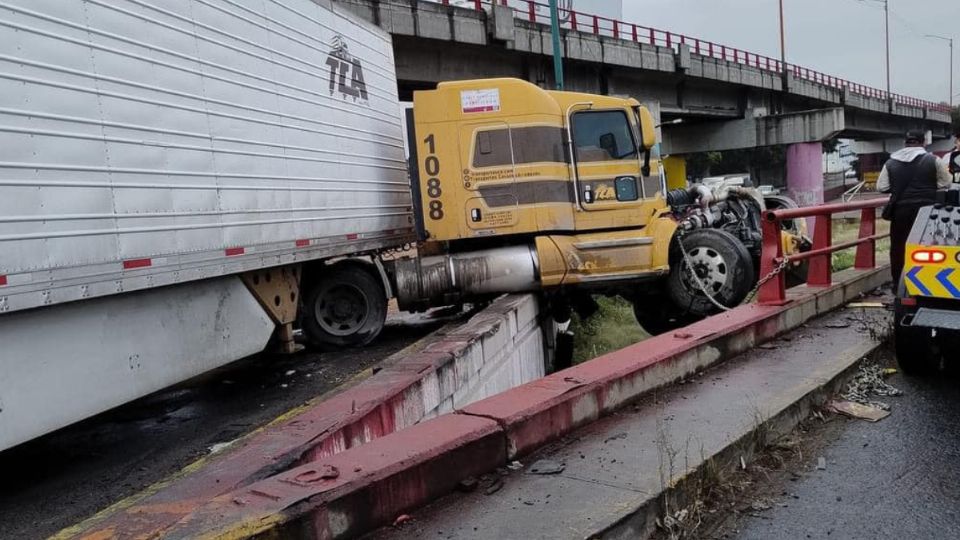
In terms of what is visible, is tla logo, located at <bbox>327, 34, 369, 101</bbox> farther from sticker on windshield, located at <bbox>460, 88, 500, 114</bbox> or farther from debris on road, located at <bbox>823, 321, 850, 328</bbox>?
debris on road, located at <bbox>823, 321, 850, 328</bbox>

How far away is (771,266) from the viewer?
22.4 feet

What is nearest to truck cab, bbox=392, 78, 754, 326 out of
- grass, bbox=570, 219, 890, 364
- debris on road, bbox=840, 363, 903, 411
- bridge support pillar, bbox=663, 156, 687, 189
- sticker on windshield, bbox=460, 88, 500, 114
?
sticker on windshield, bbox=460, 88, 500, 114

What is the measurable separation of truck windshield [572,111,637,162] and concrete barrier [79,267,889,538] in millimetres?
3878

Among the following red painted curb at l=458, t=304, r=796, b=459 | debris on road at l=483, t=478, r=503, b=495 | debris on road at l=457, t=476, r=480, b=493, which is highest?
red painted curb at l=458, t=304, r=796, b=459

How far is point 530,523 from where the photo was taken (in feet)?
9.54

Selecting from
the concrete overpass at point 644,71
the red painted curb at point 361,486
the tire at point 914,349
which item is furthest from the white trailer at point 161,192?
the concrete overpass at point 644,71

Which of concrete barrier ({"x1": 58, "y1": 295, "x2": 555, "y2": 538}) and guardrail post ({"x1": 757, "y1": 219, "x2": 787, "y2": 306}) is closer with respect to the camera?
concrete barrier ({"x1": 58, "y1": 295, "x2": 555, "y2": 538})

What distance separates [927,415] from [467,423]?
3099 millimetres

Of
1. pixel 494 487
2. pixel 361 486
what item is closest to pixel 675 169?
pixel 494 487

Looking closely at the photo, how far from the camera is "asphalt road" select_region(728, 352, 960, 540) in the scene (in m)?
3.05

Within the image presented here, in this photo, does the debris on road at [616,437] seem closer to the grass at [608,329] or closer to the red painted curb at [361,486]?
the red painted curb at [361,486]

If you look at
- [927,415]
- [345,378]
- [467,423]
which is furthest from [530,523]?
[345,378]

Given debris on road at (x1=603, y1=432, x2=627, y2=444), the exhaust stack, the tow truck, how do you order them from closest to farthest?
debris on road at (x1=603, y1=432, x2=627, y2=444) → the tow truck → the exhaust stack

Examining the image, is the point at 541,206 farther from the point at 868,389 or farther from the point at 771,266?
the point at 868,389
